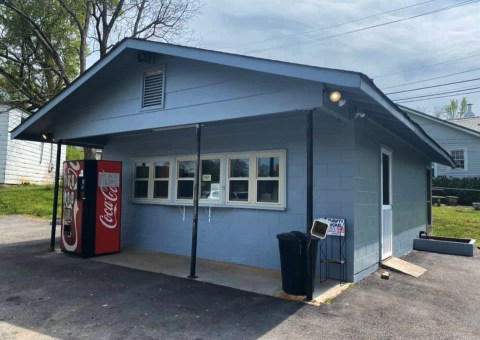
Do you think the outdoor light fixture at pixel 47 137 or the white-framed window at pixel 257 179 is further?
the outdoor light fixture at pixel 47 137

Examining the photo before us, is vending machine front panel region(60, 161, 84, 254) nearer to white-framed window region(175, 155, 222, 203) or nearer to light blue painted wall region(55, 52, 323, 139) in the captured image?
light blue painted wall region(55, 52, 323, 139)

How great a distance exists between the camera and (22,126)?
27.4 feet

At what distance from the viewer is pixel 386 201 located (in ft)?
26.2

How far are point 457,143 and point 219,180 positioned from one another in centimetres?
2225

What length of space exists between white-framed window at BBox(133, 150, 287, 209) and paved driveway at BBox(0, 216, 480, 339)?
2013 mm

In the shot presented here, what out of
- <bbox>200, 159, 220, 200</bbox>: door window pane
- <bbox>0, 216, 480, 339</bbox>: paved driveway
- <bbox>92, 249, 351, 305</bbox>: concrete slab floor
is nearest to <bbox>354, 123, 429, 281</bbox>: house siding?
<bbox>0, 216, 480, 339</bbox>: paved driveway

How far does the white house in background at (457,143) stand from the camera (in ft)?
78.3

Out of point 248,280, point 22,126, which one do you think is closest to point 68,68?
point 22,126

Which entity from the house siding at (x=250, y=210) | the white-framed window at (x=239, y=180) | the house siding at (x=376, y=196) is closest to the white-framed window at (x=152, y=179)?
the house siding at (x=250, y=210)

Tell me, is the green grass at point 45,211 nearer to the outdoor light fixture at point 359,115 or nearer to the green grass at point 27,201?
the green grass at point 27,201

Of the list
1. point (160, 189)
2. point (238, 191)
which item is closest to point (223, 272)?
point (238, 191)

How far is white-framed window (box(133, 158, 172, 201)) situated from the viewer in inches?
343

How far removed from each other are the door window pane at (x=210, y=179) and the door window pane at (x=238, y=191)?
1.09 feet

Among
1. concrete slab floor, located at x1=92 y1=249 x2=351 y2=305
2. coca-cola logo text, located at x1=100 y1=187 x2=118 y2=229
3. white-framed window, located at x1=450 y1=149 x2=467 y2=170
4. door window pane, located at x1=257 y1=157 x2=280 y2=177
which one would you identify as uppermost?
white-framed window, located at x1=450 y1=149 x2=467 y2=170
